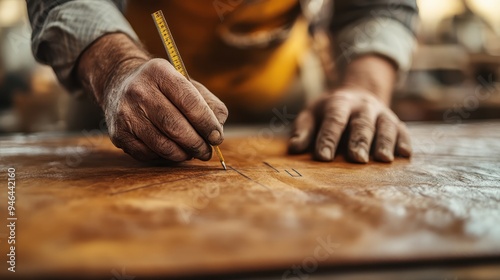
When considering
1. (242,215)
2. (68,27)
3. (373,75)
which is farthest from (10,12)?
(242,215)

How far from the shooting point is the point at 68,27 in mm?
1040

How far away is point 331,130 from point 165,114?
1.45 feet

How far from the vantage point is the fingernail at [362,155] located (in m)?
0.96

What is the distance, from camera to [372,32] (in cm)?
164

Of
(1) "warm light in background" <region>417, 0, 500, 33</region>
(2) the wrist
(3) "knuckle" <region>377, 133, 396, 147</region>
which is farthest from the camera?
(1) "warm light in background" <region>417, 0, 500, 33</region>

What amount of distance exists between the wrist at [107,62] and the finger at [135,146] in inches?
4.4

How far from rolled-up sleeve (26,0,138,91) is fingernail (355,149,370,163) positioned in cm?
64

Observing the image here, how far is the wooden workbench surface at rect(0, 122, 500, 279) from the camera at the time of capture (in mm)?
432

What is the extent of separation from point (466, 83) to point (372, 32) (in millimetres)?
3206

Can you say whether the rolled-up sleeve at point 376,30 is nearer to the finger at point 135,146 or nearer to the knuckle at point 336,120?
the knuckle at point 336,120

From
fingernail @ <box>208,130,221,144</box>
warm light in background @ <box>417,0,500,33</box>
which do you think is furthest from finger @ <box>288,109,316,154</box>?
warm light in background @ <box>417,0,500,33</box>

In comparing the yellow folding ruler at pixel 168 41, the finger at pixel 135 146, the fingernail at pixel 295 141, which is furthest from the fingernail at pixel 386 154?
the finger at pixel 135 146

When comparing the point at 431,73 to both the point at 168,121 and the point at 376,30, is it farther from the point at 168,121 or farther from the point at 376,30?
the point at 168,121

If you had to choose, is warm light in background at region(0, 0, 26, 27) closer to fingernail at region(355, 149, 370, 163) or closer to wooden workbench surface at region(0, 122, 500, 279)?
wooden workbench surface at region(0, 122, 500, 279)
